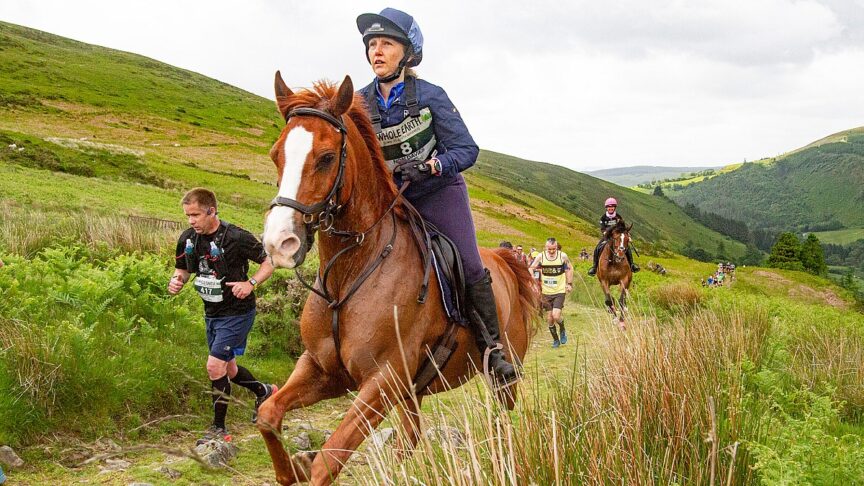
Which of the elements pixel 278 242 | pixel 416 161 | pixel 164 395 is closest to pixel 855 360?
pixel 416 161

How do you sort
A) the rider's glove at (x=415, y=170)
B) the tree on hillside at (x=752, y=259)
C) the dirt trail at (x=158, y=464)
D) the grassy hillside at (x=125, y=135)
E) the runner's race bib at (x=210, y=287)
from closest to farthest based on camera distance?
the rider's glove at (x=415, y=170), the dirt trail at (x=158, y=464), the runner's race bib at (x=210, y=287), the grassy hillside at (x=125, y=135), the tree on hillside at (x=752, y=259)

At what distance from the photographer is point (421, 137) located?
14.7ft

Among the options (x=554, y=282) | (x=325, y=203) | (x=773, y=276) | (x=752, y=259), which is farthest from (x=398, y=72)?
(x=752, y=259)

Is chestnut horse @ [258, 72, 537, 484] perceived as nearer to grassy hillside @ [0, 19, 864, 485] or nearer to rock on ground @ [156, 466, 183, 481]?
grassy hillside @ [0, 19, 864, 485]

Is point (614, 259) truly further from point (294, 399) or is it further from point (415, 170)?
point (294, 399)

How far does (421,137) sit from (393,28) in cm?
80

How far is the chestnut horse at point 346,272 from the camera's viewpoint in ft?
11.1

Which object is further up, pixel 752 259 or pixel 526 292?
pixel 526 292

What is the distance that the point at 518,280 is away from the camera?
21.4 ft

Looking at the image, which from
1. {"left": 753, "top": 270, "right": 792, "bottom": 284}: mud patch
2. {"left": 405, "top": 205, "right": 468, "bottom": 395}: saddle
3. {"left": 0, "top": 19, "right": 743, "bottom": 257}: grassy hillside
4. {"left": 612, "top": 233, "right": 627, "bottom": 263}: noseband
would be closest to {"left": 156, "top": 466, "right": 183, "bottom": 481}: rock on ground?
{"left": 405, "top": 205, "right": 468, "bottom": 395}: saddle

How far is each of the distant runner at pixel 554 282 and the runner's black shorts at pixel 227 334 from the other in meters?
8.95

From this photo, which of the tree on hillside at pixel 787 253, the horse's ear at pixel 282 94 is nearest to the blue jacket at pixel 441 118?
the horse's ear at pixel 282 94

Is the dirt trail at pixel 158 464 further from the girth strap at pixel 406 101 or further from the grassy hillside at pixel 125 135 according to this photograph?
the grassy hillside at pixel 125 135

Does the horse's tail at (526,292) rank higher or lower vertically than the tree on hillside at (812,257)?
higher
